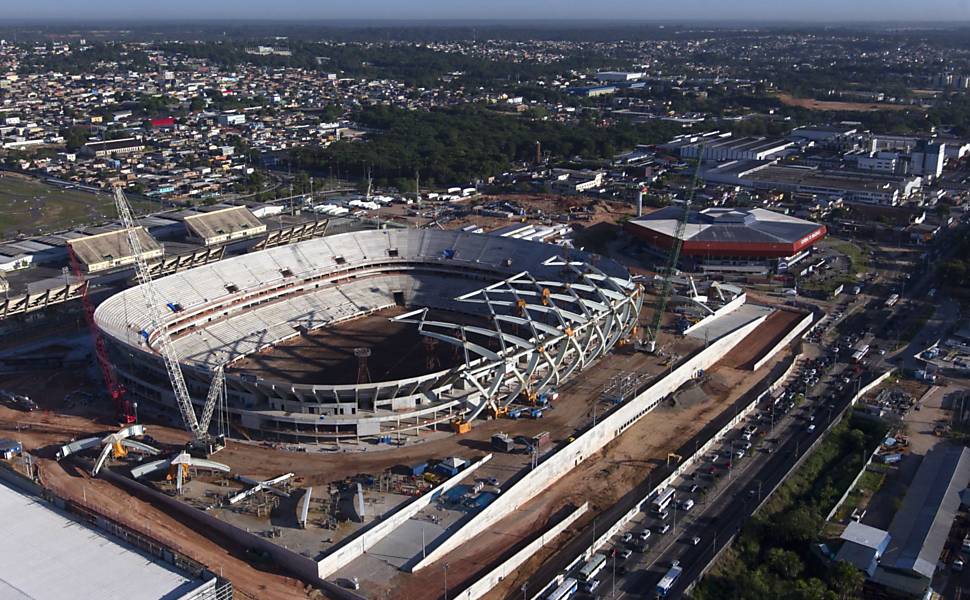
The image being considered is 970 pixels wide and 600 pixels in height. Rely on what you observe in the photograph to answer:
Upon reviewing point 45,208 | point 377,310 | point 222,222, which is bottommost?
point 377,310

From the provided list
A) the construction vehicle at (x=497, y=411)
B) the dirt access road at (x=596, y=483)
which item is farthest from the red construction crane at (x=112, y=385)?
the dirt access road at (x=596, y=483)

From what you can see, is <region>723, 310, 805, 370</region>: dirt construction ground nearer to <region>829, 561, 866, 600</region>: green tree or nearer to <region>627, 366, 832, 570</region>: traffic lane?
<region>627, 366, 832, 570</region>: traffic lane

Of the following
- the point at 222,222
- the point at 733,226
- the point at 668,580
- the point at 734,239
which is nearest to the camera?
the point at 668,580

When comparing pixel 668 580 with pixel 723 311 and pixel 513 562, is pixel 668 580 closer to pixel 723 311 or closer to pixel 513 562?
pixel 513 562

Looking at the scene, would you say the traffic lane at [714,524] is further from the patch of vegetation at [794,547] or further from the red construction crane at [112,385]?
the red construction crane at [112,385]

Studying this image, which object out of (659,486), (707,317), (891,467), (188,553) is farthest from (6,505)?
(707,317)

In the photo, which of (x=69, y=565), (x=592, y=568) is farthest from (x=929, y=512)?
(x=69, y=565)
